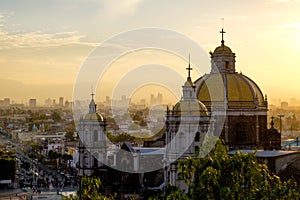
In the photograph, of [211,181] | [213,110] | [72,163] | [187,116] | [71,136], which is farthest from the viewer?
[71,136]

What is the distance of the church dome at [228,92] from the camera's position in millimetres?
30172

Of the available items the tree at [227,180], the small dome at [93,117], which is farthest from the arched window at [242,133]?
the tree at [227,180]

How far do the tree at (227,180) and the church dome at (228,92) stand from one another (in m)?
14.4

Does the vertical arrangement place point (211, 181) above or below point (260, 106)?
below

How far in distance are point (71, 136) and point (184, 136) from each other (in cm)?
7431

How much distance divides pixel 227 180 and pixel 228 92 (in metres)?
15.4

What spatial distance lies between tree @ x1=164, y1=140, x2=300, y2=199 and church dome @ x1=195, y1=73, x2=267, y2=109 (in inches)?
569

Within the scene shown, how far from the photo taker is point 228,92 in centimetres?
3022

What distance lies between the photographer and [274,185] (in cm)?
1516

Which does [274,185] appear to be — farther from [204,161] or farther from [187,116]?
[187,116]

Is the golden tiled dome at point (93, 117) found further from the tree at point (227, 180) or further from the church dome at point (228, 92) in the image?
the tree at point (227, 180)

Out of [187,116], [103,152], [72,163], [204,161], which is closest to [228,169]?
[204,161]

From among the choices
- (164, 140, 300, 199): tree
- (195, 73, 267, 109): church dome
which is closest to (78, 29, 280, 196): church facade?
(195, 73, 267, 109): church dome

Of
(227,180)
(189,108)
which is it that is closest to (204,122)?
(189,108)
